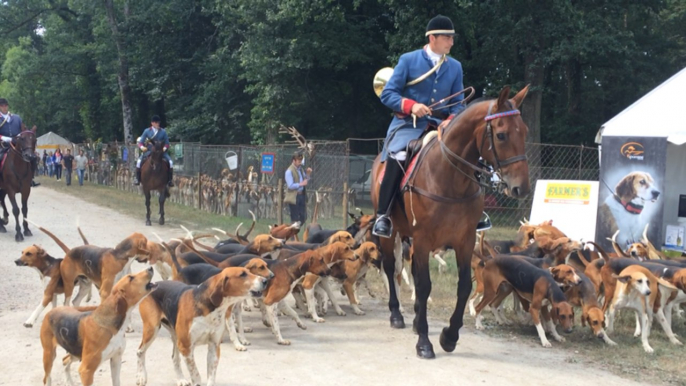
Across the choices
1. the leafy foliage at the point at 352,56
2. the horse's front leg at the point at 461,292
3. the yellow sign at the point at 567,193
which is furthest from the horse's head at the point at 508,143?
the leafy foliage at the point at 352,56

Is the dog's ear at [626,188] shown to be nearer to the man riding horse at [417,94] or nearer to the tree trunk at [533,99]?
the man riding horse at [417,94]

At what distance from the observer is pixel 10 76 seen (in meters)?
69.2

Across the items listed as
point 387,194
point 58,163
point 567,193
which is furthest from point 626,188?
point 58,163

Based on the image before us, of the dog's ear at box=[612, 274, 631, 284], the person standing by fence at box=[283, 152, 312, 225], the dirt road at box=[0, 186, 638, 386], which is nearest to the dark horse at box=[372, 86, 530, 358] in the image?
the dirt road at box=[0, 186, 638, 386]

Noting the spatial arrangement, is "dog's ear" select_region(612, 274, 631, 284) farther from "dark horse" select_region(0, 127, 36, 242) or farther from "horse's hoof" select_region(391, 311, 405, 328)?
"dark horse" select_region(0, 127, 36, 242)

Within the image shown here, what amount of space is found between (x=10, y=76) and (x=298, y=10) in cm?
5385

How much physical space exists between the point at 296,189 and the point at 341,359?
964 cm

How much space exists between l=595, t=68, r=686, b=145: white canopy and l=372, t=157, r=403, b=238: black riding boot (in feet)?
22.4

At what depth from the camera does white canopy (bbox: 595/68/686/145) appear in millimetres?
12422

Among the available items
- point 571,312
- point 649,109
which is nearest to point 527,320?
point 571,312

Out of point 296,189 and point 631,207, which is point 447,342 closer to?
point 631,207

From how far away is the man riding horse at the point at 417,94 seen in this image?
777 centimetres

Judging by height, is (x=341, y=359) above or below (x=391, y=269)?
below

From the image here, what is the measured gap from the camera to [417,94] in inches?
315
